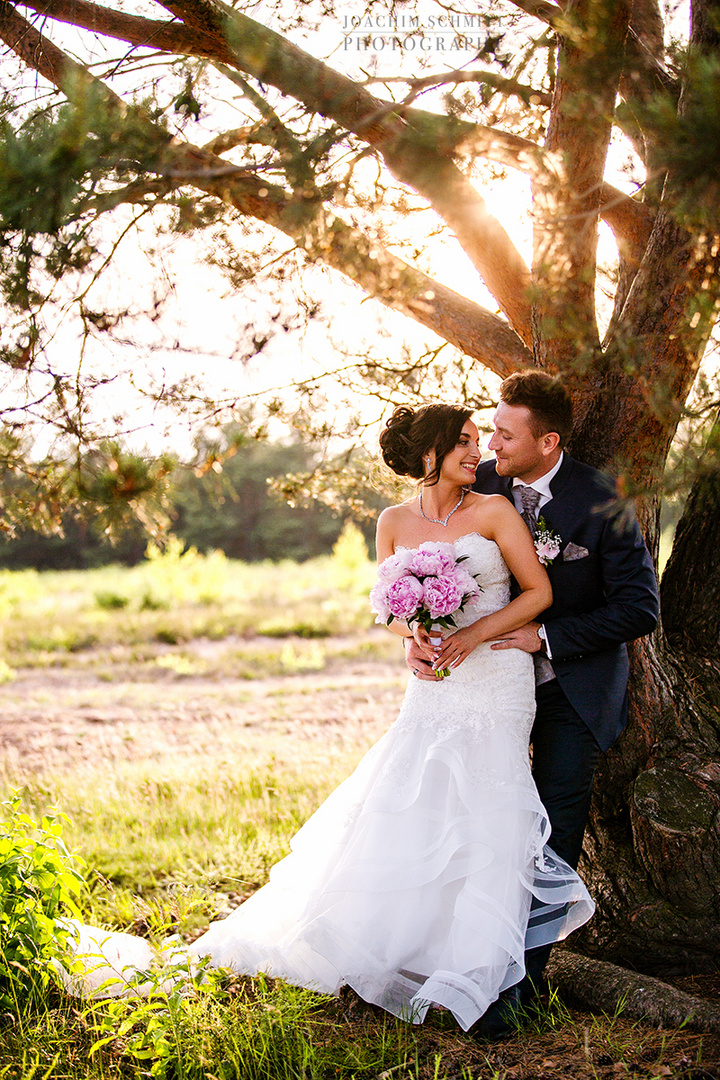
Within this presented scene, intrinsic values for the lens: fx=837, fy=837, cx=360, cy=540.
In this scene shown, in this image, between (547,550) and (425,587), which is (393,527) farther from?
(547,550)

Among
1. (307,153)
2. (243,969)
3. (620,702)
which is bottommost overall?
(243,969)

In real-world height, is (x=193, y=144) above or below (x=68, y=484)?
above

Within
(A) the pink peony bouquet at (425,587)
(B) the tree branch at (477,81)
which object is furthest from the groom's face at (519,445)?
(B) the tree branch at (477,81)

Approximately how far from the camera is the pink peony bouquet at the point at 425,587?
9.74 feet

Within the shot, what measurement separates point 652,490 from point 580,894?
154 centimetres

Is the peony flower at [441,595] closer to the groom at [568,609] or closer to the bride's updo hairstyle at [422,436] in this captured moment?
the groom at [568,609]

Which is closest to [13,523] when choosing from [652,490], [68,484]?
[68,484]

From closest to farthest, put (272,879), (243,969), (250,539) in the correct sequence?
(243,969) → (272,879) → (250,539)

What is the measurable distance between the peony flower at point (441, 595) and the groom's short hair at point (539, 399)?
665 mm

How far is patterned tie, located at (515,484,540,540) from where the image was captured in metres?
3.24

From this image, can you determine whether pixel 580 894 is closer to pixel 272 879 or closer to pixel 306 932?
pixel 306 932

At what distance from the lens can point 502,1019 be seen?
2797 millimetres

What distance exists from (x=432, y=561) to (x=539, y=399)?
72 cm

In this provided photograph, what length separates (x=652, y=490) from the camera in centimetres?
204
